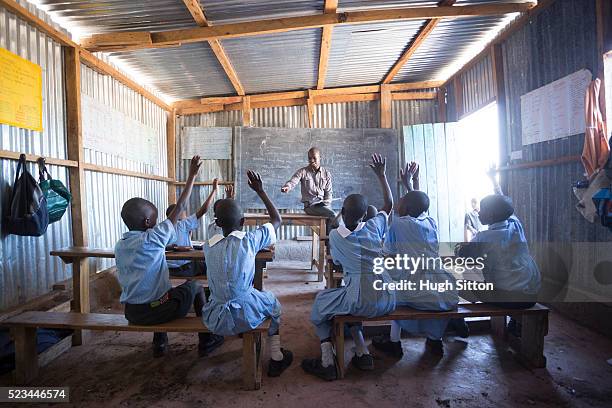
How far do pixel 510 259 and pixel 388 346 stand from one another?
1.17 m

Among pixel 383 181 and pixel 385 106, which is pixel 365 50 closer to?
pixel 385 106

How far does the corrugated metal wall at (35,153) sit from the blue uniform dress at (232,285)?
7.46ft

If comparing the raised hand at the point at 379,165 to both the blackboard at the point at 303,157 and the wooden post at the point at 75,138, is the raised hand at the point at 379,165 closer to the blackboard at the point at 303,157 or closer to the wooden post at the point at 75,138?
the wooden post at the point at 75,138

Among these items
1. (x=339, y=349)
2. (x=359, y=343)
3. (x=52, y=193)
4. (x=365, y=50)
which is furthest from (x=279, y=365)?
(x=365, y=50)

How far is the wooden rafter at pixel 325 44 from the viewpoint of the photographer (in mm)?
4234

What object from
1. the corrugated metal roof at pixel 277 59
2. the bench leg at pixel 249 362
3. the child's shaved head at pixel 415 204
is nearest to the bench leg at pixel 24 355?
the bench leg at pixel 249 362

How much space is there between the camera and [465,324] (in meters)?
3.13

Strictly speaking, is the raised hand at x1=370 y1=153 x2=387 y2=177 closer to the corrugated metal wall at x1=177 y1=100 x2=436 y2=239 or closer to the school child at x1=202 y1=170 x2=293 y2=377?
the school child at x1=202 y1=170 x2=293 y2=377

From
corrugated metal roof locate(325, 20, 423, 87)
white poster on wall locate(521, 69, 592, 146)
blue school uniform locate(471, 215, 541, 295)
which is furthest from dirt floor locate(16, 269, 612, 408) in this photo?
corrugated metal roof locate(325, 20, 423, 87)

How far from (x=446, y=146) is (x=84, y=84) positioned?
20.6ft

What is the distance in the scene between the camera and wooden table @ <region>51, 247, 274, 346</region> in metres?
2.91

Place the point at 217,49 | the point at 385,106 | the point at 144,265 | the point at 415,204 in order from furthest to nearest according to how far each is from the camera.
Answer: the point at 385,106, the point at 217,49, the point at 415,204, the point at 144,265

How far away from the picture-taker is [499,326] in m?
3.16

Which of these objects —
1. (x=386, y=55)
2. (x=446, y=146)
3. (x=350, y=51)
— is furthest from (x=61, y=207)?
(x=446, y=146)
